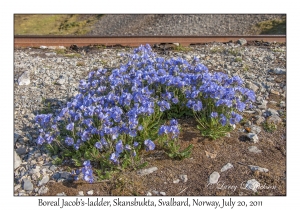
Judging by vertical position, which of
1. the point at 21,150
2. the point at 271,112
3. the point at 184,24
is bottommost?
the point at 21,150

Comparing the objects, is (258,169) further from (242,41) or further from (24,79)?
(242,41)

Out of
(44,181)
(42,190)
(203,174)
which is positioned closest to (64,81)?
(44,181)

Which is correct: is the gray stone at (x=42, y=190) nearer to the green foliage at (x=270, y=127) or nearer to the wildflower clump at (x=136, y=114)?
the wildflower clump at (x=136, y=114)

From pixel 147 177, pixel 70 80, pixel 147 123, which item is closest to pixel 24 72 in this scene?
pixel 70 80

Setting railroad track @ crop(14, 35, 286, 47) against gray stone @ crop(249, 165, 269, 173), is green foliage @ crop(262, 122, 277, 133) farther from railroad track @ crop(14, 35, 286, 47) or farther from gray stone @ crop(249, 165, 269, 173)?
railroad track @ crop(14, 35, 286, 47)

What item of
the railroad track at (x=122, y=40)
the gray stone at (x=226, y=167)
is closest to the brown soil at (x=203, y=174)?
the gray stone at (x=226, y=167)

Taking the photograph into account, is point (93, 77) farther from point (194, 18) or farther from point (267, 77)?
point (194, 18)
